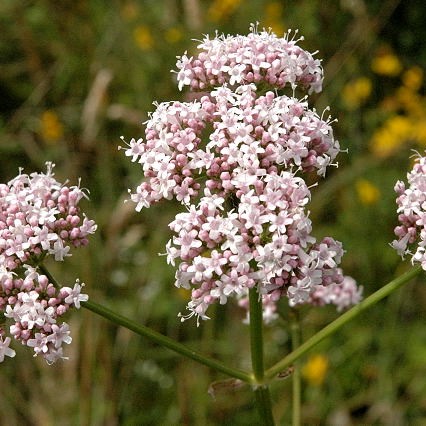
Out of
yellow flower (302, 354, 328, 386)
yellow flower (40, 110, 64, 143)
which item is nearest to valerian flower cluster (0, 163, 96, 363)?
yellow flower (302, 354, 328, 386)

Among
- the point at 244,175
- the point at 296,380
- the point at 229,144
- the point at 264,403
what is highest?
the point at 229,144

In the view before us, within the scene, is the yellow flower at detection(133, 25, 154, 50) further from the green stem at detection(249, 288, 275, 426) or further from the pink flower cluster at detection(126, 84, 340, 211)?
the green stem at detection(249, 288, 275, 426)

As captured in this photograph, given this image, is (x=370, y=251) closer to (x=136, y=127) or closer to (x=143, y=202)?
(x=136, y=127)

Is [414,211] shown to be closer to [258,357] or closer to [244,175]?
[244,175]

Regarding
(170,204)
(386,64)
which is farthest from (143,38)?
(386,64)

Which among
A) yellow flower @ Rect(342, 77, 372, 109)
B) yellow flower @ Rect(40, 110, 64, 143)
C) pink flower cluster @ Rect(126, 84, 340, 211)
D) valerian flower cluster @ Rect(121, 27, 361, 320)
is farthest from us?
yellow flower @ Rect(40, 110, 64, 143)

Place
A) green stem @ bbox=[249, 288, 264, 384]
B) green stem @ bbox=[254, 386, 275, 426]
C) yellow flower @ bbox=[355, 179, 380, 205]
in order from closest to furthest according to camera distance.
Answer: green stem @ bbox=[249, 288, 264, 384]
green stem @ bbox=[254, 386, 275, 426]
yellow flower @ bbox=[355, 179, 380, 205]
